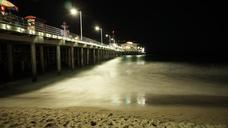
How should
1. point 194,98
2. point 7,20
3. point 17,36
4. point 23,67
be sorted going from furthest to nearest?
1. point 23,67
2. point 17,36
3. point 7,20
4. point 194,98

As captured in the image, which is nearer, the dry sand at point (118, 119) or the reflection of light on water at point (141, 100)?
the dry sand at point (118, 119)

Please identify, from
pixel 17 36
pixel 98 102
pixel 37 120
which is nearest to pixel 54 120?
pixel 37 120

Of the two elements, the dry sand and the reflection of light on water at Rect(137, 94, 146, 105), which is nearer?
the dry sand

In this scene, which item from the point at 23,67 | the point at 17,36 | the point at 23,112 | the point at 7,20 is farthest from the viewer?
the point at 23,67

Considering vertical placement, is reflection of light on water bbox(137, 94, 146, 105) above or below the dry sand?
below

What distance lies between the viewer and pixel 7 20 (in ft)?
49.2

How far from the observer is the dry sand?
23.0 ft

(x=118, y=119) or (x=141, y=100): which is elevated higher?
(x=118, y=119)

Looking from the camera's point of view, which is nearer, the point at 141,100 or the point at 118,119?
the point at 118,119

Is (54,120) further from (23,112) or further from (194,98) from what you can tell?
(194,98)

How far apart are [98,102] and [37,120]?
426 cm

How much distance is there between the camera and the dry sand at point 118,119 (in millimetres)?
7012

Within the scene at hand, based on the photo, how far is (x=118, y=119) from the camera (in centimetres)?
761

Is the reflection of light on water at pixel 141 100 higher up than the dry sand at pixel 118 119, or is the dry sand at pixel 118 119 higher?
the dry sand at pixel 118 119
